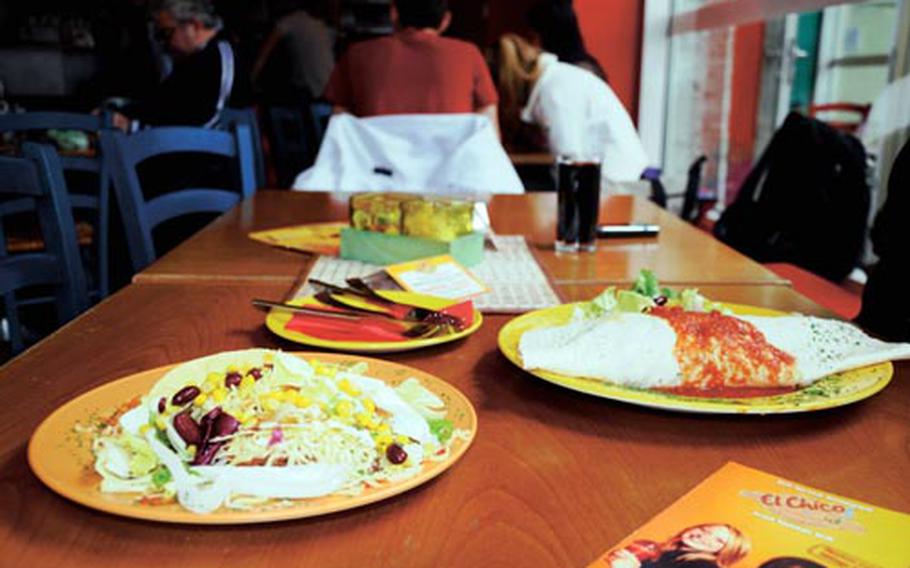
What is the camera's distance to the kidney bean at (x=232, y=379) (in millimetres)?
628

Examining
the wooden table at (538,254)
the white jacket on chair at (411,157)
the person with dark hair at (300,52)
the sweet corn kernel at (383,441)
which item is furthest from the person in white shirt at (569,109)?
the sweet corn kernel at (383,441)

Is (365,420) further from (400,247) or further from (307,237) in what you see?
(307,237)

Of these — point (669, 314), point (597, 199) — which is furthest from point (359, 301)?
point (597, 199)

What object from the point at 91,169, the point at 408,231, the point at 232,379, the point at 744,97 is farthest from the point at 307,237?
the point at 744,97

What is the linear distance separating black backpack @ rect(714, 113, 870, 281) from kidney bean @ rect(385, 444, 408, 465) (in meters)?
2.13

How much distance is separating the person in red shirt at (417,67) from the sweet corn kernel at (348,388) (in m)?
2.36

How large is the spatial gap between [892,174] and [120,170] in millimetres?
1480

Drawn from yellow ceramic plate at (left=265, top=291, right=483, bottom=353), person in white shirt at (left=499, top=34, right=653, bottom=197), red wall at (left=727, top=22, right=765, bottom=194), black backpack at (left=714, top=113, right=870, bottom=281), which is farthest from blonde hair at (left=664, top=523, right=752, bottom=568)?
red wall at (left=727, top=22, right=765, bottom=194)

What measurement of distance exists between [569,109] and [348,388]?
3.11 metres

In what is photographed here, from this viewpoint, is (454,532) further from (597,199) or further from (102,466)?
(597,199)

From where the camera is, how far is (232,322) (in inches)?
41.6

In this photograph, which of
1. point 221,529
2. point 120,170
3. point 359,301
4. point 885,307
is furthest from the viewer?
point 120,170

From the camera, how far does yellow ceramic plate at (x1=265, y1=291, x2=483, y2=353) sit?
0.90 m

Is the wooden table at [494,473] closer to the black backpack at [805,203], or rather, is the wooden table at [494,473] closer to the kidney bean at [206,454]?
the kidney bean at [206,454]
